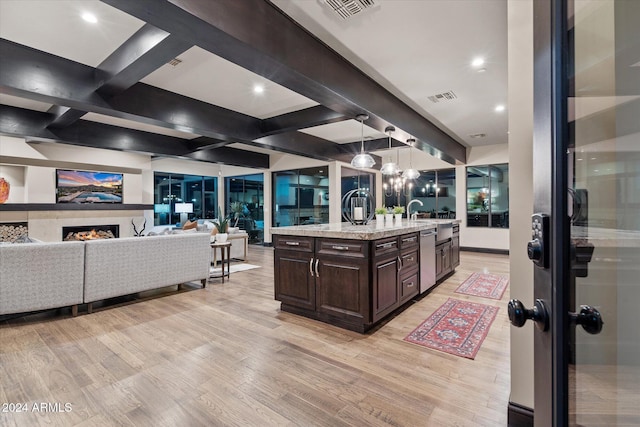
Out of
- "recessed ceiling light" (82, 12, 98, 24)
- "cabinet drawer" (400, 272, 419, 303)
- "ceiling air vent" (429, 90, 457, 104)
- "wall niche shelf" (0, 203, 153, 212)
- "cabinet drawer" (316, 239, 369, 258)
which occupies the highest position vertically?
"recessed ceiling light" (82, 12, 98, 24)

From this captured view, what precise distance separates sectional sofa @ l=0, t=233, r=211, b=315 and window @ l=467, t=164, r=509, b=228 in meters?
6.84

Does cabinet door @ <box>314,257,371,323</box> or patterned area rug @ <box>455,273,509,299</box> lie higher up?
cabinet door @ <box>314,257,371,323</box>

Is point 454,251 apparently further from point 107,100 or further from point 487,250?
point 107,100

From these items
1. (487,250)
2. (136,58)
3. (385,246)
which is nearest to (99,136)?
(136,58)

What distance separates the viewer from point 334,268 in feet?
9.53

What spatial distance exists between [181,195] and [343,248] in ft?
27.2

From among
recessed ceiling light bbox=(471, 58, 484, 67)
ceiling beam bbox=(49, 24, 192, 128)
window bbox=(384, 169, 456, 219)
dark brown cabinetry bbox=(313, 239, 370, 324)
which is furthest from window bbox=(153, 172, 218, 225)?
recessed ceiling light bbox=(471, 58, 484, 67)

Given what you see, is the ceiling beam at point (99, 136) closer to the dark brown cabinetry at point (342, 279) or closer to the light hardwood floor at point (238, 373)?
the light hardwood floor at point (238, 373)

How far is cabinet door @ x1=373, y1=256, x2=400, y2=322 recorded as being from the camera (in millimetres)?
2782

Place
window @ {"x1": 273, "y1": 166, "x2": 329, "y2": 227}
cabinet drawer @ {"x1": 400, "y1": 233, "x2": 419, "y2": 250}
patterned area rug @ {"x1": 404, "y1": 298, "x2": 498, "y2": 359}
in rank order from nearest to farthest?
patterned area rug @ {"x1": 404, "y1": 298, "x2": 498, "y2": 359} < cabinet drawer @ {"x1": 400, "y1": 233, "x2": 419, "y2": 250} < window @ {"x1": 273, "y1": 166, "x2": 329, "y2": 227}

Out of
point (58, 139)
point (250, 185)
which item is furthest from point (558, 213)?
point (250, 185)

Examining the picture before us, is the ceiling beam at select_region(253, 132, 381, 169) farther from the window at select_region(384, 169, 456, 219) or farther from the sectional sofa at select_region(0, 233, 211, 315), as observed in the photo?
the sectional sofa at select_region(0, 233, 211, 315)

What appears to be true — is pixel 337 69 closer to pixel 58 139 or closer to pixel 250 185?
pixel 58 139

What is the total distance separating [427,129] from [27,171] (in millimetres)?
8249
